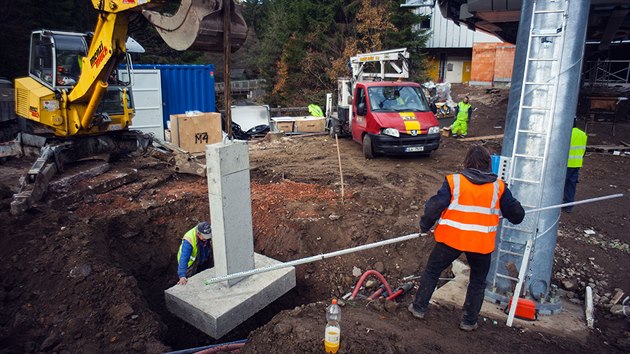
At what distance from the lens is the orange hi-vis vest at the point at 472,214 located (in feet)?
12.8

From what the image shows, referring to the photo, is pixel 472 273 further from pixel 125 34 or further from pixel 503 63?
pixel 503 63

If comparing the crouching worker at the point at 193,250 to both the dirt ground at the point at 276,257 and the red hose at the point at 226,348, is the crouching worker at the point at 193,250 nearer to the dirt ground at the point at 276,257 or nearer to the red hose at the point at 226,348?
the dirt ground at the point at 276,257

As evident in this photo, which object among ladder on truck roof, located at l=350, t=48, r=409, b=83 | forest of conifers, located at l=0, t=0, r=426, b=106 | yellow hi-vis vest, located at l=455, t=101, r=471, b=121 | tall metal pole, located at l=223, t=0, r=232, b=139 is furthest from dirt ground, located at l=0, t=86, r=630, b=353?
forest of conifers, located at l=0, t=0, r=426, b=106

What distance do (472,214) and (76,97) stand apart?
27.0ft

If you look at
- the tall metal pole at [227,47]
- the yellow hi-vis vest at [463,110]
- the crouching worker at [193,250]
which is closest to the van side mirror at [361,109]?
the yellow hi-vis vest at [463,110]

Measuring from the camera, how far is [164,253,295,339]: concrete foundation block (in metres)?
4.65

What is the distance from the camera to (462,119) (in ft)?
51.0

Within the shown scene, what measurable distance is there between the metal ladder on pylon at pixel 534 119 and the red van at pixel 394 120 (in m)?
6.57

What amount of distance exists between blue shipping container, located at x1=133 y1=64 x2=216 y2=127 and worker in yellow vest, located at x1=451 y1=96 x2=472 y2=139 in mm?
9424

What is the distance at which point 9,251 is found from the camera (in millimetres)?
5641

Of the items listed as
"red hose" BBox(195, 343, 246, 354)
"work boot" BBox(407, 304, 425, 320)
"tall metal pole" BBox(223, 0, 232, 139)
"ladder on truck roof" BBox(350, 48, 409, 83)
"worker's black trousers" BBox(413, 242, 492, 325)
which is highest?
"ladder on truck roof" BBox(350, 48, 409, 83)

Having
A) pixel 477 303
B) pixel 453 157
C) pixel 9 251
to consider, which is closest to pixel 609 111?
pixel 453 157

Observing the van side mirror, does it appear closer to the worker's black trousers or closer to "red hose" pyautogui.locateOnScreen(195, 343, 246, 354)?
the worker's black trousers

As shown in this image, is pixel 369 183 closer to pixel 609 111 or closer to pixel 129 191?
pixel 129 191
